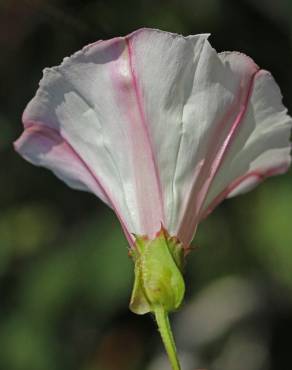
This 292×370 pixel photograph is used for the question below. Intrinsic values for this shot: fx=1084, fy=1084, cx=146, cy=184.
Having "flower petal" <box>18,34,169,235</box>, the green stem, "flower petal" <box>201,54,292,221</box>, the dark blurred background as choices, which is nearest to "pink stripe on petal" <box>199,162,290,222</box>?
"flower petal" <box>201,54,292,221</box>

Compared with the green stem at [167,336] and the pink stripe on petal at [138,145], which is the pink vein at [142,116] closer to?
the pink stripe on petal at [138,145]

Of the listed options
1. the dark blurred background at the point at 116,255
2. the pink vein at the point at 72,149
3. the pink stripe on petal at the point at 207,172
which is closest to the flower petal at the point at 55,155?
the pink vein at the point at 72,149

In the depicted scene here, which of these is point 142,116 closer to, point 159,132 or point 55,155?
point 159,132

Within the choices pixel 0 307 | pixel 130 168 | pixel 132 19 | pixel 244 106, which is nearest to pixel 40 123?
pixel 130 168

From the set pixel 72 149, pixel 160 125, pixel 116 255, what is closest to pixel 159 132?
pixel 160 125

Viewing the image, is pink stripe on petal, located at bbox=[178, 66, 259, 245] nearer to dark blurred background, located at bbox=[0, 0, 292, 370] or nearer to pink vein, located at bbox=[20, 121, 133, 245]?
pink vein, located at bbox=[20, 121, 133, 245]

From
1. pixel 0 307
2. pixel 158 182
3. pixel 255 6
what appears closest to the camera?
pixel 158 182

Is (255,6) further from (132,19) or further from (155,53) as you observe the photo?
(155,53)
